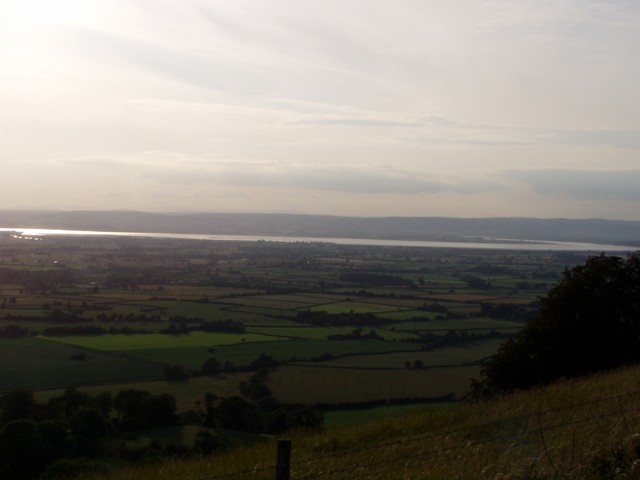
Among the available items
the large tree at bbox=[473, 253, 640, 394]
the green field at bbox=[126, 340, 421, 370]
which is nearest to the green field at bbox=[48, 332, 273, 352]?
the green field at bbox=[126, 340, 421, 370]

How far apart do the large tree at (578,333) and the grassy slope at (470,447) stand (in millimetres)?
8055

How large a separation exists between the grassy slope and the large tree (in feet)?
26.4

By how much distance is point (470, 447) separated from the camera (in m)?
7.55

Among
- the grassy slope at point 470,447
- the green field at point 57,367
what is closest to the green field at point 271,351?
the green field at point 57,367

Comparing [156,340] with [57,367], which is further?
[156,340]

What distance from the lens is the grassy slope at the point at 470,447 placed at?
666 centimetres

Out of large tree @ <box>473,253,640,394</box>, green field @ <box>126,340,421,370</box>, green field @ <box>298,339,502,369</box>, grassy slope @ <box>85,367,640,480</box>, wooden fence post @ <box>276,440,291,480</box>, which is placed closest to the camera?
wooden fence post @ <box>276,440,291,480</box>

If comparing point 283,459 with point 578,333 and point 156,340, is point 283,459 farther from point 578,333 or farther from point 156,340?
point 156,340

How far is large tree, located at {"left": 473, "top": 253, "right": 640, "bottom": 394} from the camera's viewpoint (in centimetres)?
1872

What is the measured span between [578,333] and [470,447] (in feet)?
42.9

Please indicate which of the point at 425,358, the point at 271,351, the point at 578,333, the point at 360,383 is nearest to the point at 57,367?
the point at 271,351

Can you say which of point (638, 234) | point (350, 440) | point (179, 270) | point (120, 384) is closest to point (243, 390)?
point (120, 384)

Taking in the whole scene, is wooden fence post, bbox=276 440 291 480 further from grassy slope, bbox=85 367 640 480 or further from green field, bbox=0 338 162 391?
green field, bbox=0 338 162 391

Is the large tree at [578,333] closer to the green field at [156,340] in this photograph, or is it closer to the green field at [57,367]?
the green field at [57,367]
